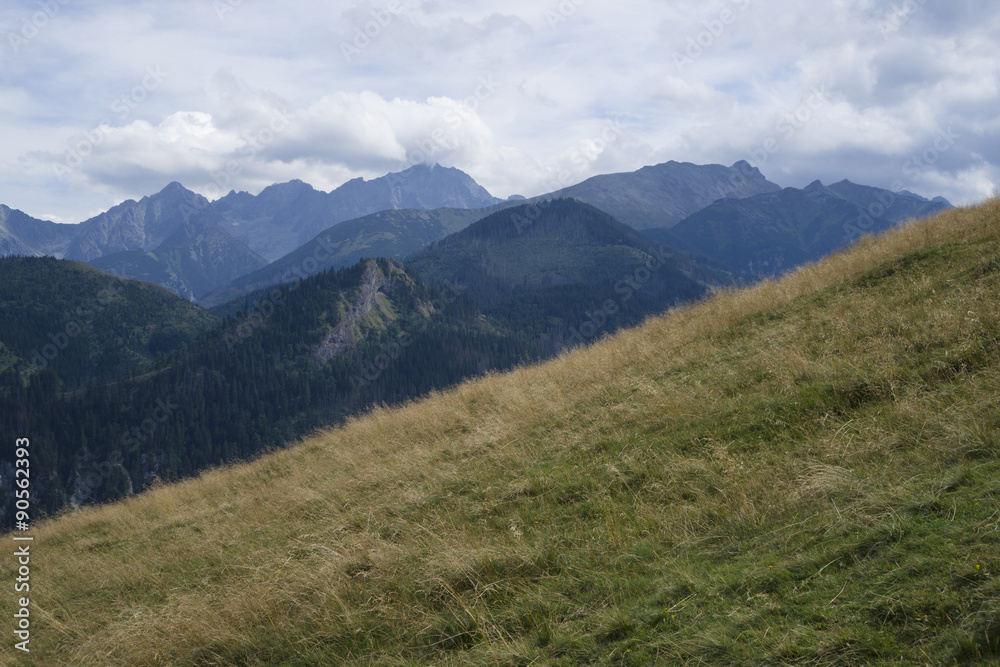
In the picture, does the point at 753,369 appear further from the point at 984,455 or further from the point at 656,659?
the point at 656,659

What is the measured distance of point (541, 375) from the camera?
15.1m

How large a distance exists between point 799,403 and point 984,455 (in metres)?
2.61

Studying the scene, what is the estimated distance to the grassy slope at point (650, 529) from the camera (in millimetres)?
4336

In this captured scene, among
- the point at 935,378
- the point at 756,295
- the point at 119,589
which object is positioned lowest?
the point at 119,589

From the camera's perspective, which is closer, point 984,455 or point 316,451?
point 984,455

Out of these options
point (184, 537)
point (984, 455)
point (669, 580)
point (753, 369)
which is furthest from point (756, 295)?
point (184, 537)

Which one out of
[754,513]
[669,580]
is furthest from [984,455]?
[669,580]

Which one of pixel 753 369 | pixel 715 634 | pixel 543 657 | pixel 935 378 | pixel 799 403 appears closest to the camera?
Result: pixel 715 634

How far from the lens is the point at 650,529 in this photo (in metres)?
6.25

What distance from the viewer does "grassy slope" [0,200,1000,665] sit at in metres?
4.34

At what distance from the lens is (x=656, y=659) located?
4266 millimetres

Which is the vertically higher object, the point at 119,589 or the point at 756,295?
the point at 756,295

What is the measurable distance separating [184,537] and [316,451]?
16.7 feet

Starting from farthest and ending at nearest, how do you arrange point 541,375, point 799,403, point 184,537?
point 541,375
point 184,537
point 799,403
